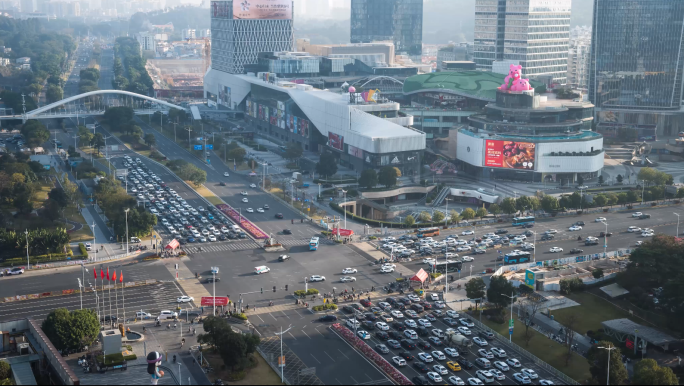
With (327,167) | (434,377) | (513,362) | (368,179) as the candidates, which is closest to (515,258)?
(513,362)

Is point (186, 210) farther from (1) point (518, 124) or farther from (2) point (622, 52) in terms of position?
(2) point (622, 52)

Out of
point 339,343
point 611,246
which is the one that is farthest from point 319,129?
point 339,343

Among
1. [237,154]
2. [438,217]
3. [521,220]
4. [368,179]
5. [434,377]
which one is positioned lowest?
[434,377]

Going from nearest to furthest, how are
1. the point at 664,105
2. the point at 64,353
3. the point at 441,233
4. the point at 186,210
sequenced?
the point at 64,353
the point at 441,233
the point at 186,210
the point at 664,105

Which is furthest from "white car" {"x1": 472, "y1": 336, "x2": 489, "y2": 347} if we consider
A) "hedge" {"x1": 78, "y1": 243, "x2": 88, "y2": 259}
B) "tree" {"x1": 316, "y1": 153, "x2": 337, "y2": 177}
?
"tree" {"x1": 316, "y1": 153, "x2": 337, "y2": 177}

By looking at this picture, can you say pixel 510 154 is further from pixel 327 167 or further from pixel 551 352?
pixel 551 352

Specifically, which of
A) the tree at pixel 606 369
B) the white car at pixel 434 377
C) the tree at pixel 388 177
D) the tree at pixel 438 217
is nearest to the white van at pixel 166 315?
the white car at pixel 434 377
